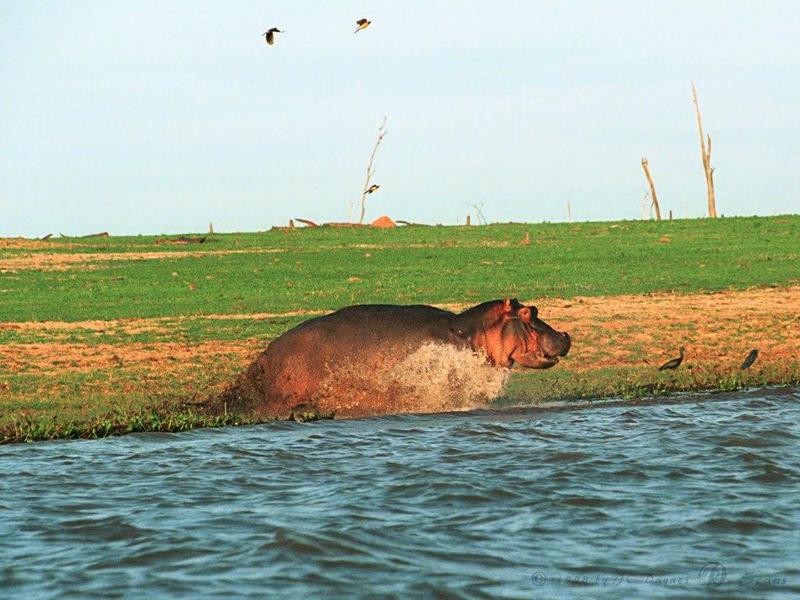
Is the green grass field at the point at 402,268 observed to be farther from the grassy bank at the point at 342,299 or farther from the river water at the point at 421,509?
the river water at the point at 421,509

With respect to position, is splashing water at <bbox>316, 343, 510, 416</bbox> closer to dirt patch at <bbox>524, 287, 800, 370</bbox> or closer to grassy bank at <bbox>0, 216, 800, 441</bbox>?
grassy bank at <bbox>0, 216, 800, 441</bbox>

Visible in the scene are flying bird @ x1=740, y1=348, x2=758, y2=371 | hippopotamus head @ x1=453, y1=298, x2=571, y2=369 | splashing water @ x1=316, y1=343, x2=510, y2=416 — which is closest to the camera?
splashing water @ x1=316, y1=343, x2=510, y2=416

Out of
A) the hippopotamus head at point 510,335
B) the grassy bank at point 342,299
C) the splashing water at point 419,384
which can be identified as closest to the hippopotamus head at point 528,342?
the hippopotamus head at point 510,335

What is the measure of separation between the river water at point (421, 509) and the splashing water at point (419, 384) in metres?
0.31

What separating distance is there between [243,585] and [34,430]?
4708mm

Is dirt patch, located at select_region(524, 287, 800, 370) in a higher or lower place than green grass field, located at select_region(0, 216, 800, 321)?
lower

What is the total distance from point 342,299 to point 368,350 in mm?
9320

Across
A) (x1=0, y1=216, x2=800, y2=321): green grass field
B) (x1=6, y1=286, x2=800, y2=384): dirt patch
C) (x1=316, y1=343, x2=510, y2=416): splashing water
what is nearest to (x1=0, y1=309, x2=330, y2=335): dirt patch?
(x1=6, y1=286, x2=800, y2=384): dirt patch

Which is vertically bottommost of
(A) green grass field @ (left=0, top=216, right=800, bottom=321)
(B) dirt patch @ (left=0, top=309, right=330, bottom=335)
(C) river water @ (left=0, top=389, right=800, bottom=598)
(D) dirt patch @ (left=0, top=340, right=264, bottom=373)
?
(C) river water @ (left=0, top=389, right=800, bottom=598)

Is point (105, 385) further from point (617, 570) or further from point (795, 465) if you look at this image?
point (617, 570)

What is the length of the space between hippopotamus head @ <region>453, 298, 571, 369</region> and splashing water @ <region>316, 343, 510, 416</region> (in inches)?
5.5

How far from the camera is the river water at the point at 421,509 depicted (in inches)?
274

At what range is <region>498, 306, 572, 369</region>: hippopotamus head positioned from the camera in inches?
485

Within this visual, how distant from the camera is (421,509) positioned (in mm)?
8617
